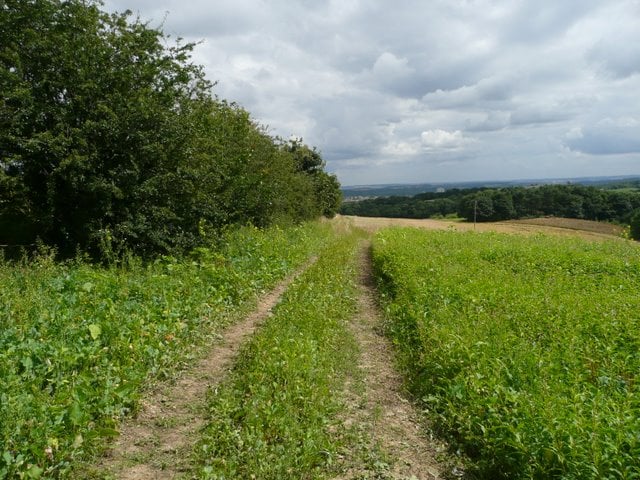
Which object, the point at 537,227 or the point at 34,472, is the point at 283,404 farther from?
the point at 537,227

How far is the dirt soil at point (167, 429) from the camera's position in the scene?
12.3ft

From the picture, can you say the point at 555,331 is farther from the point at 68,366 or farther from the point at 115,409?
the point at 68,366

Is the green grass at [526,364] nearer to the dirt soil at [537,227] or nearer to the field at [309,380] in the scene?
the field at [309,380]

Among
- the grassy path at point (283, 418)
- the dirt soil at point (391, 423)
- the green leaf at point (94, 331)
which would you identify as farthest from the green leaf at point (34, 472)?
the dirt soil at point (391, 423)

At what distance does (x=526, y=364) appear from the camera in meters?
4.95

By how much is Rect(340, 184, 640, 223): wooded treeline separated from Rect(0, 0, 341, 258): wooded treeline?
112ft

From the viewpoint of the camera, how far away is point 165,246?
10.7 m

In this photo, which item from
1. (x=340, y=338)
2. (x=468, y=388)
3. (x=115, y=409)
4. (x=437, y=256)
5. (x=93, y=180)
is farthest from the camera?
(x=437, y=256)

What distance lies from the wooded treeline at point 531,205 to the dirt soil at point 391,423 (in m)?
36.8

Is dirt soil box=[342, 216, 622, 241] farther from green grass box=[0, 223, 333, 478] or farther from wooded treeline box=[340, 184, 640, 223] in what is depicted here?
green grass box=[0, 223, 333, 478]

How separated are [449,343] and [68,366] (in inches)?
176

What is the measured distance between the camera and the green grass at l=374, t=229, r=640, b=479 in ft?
11.4

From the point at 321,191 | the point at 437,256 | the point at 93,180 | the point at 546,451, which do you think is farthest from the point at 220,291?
the point at 321,191

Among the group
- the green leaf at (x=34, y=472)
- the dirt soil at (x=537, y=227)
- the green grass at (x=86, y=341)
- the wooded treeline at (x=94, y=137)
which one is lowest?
the dirt soil at (x=537, y=227)
